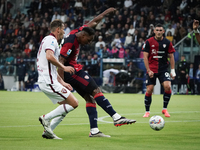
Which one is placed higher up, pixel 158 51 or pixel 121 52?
pixel 158 51

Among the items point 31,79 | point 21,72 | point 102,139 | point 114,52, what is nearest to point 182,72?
point 114,52

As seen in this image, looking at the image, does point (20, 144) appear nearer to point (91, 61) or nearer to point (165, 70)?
point (165, 70)

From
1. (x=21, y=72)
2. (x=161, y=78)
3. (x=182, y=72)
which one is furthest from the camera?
(x=21, y=72)

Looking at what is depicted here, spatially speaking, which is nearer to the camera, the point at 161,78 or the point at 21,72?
the point at 161,78

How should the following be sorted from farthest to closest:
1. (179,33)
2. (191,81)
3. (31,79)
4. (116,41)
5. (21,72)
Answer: (21,72)
(31,79)
(116,41)
(179,33)
(191,81)

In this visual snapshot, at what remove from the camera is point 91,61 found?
21.7 m

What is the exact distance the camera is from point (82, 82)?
6.34 metres

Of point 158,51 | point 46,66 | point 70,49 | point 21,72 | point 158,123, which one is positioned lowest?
point 21,72

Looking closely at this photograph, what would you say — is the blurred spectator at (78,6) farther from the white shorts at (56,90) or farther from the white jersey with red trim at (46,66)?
the white shorts at (56,90)

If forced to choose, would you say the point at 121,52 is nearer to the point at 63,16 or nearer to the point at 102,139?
the point at 63,16

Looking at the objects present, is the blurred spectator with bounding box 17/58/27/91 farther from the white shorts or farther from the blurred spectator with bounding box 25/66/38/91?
the white shorts

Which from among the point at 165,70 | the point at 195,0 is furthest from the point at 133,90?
the point at 165,70

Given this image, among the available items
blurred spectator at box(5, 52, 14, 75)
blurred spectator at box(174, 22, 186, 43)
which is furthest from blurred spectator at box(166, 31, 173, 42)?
blurred spectator at box(5, 52, 14, 75)

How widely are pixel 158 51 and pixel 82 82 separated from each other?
417 cm
